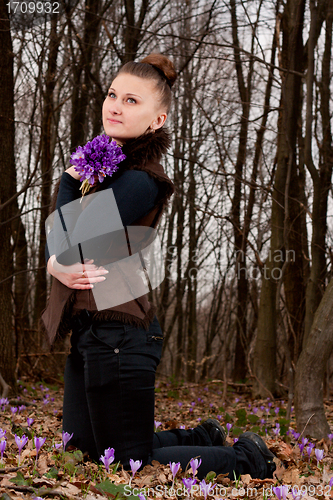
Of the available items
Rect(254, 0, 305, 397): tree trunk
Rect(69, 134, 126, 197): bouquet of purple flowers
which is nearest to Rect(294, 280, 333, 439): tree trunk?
Rect(69, 134, 126, 197): bouquet of purple flowers

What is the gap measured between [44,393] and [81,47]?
4.87 meters

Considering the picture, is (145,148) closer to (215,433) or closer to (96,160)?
(96,160)

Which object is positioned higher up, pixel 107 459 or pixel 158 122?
pixel 158 122

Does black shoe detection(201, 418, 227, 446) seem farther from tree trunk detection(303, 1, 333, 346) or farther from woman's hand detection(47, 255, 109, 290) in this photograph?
tree trunk detection(303, 1, 333, 346)

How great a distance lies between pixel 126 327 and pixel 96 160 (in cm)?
76

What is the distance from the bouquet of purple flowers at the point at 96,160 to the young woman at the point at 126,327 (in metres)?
0.08

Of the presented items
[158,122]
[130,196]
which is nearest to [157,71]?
[158,122]

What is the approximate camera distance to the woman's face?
7.38 ft

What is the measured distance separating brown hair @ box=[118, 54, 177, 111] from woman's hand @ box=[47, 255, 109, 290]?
3.11 feet

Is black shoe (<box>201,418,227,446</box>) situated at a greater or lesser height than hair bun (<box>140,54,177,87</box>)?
lesser

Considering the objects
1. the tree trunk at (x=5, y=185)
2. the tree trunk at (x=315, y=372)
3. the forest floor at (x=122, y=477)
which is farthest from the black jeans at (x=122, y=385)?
the tree trunk at (x=5, y=185)

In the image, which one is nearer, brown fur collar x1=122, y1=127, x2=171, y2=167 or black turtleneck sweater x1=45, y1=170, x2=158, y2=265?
black turtleneck sweater x1=45, y1=170, x2=158, y2=265

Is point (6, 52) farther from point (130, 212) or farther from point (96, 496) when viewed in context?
point (96, 496)

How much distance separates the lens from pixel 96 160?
2.03 meters
